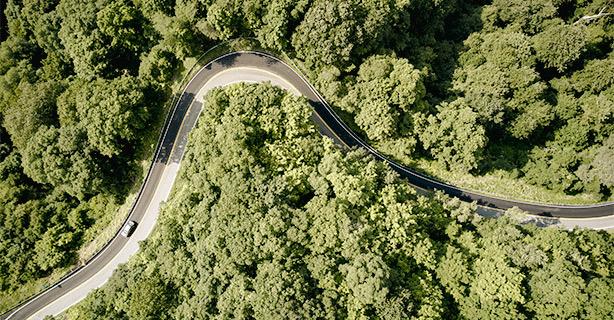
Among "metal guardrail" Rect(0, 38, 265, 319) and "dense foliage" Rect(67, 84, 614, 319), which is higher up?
"metal guardrail" Rect(0, 38, 265, 319)

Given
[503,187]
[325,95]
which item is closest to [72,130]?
[325,95]

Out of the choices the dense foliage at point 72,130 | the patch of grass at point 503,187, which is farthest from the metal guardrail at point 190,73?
the patch of grass at point 503,187

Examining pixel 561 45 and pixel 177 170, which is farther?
pixel 561 45

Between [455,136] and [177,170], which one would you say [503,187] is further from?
[177,170]

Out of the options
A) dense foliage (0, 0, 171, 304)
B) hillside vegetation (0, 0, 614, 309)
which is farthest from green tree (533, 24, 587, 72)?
dense foliage (0, 0, 171, 304)

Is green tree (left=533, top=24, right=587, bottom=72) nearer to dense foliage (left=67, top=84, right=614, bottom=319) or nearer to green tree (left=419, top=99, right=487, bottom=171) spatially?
green tree (left=419, top=99, right=487, bottom=171)
